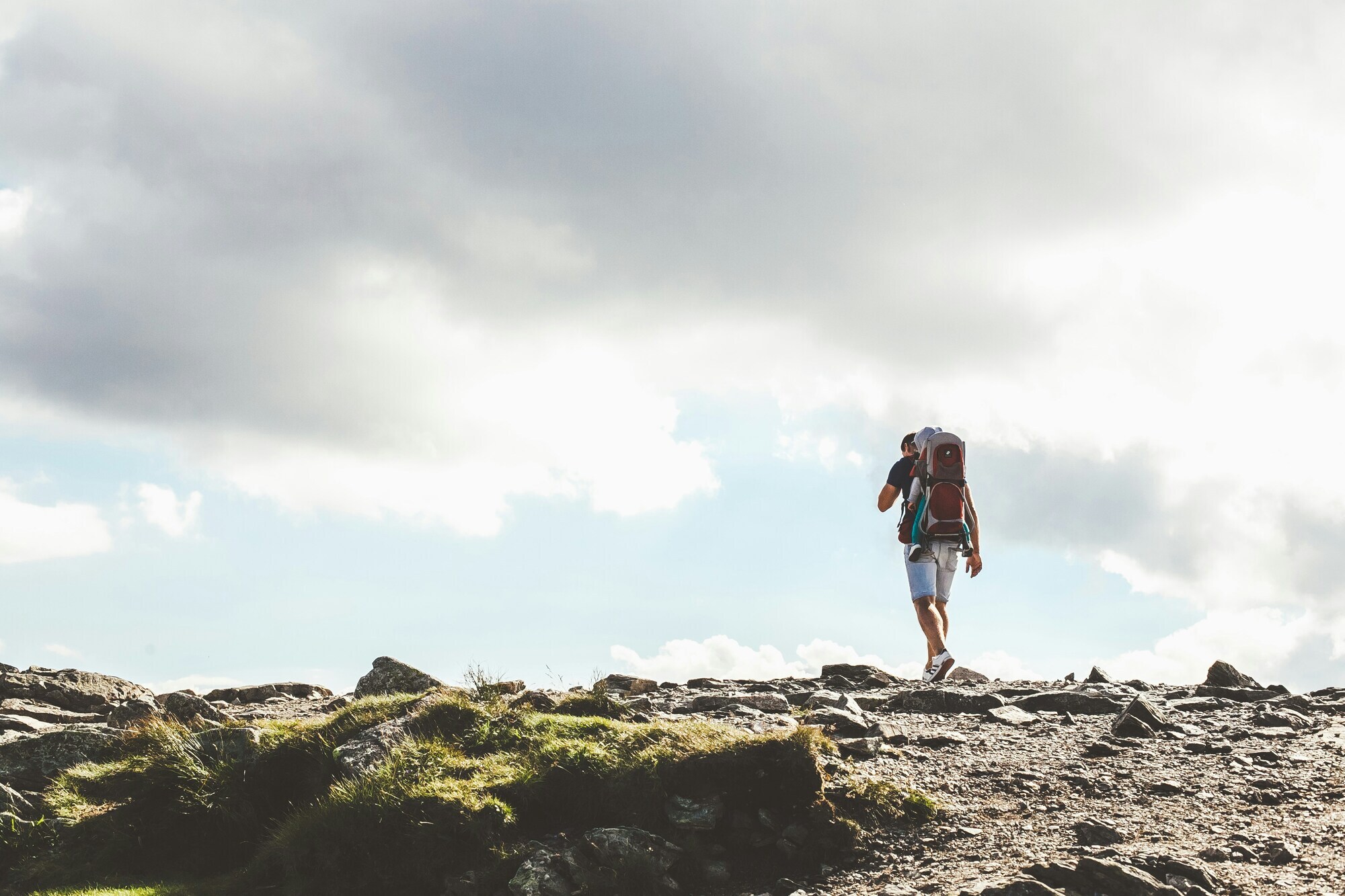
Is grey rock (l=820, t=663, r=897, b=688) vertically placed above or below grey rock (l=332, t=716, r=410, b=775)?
above

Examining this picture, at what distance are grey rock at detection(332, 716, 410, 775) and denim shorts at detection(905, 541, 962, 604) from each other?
32.0ft

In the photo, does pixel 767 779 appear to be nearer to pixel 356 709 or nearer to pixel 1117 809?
pixel 1117 809

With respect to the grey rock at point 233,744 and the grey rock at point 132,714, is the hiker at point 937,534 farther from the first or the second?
the grey rock at point 132,714

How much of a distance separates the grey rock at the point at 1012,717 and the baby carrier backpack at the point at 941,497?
4.62 metres

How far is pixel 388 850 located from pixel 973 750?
6.33 m

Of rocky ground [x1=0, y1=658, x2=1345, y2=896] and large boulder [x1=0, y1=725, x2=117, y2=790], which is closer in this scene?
rocky ground [x1=0, y1=658, x2=1345, y2=896]

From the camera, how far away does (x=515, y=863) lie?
9.15 m

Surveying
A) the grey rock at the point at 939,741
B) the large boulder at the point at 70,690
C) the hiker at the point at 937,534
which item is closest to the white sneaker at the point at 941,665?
the hiker at the point at 937,534

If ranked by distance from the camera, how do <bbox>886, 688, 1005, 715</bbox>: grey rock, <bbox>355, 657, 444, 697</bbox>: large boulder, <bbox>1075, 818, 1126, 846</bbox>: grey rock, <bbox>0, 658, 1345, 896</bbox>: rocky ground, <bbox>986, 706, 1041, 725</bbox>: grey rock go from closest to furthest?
<bbox>0, 658, 1345, 896</bbox>: rocky ground
<bbox>1075, 818, 1126, 846</bbox>: grey rock
<bbox>986, 706, 1041, 725</bbox>: grey rock
<bbox>886, 688, 1005, 715</bbox>: grey rock
<bbox>355, 657, 444, 697</bbox>: large boulder

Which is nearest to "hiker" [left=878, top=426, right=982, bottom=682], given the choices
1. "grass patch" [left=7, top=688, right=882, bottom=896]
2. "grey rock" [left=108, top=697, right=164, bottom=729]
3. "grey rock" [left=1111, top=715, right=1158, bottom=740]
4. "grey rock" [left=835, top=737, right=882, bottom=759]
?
"grey rock" [left=1111, top=715, right=1158, bottom=740]

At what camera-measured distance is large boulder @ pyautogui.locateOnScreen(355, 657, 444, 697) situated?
50.5 feet

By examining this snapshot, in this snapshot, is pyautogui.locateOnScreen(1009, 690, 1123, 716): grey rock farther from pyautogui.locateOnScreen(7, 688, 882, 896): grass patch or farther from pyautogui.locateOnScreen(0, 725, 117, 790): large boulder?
pyautogui.locateOnScreen(0, 725, 117, 790): large boulder

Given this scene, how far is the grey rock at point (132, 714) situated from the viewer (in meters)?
14.1

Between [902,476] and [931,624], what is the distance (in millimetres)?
2872
